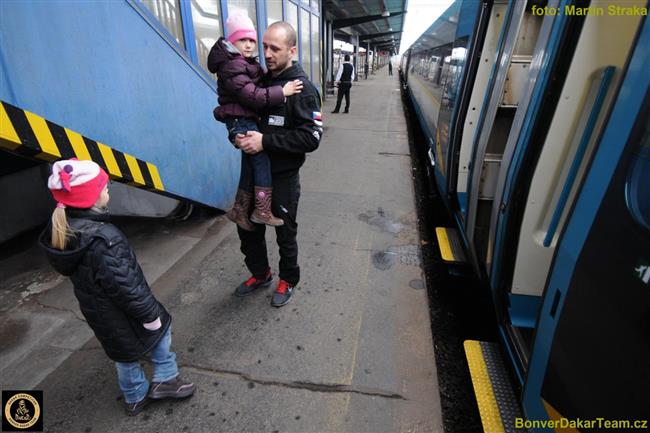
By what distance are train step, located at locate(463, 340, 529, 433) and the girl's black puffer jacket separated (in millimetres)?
1847

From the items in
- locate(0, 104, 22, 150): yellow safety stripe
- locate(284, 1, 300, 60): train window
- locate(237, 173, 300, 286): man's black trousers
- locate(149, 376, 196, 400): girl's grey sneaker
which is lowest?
locate(149, 376, 196, 400): girl's grey sneaker

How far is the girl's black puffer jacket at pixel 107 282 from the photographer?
1.59m

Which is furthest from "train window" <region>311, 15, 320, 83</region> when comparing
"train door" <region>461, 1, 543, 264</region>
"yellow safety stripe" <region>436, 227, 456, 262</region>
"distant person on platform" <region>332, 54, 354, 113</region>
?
"train door" <region>461, 1, 543, 264</region>

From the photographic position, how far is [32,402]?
210 cm

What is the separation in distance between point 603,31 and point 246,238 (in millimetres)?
2432

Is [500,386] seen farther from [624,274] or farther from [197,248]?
[197,248]

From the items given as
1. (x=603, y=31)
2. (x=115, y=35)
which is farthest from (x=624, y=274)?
(x=115, y=35)

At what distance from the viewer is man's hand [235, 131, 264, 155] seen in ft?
7.66

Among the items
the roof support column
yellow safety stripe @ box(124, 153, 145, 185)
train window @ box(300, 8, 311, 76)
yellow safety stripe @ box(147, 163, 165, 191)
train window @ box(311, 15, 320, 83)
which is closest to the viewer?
yellow safety stripe @ box(124, 153, 145, 185)

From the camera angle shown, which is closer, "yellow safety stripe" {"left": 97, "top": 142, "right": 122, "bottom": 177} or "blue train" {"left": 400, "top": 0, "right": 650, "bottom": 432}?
"blue train" {"left": 400, "top": 0, "right": 650, "bottom": 432}

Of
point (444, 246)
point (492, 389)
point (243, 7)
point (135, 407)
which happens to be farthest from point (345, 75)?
point (135, 407)

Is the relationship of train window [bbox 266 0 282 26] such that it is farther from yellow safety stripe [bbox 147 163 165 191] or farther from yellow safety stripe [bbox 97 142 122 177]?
yellow safety stripe [bbox 97 142 122 177]

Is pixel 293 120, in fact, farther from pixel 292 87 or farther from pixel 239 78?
pixel 239 78

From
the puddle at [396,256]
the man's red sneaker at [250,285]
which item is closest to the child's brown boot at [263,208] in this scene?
the man's red sneaker at [250,285]
